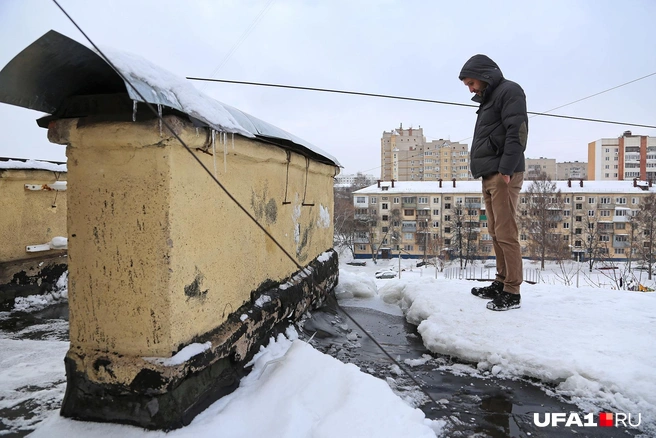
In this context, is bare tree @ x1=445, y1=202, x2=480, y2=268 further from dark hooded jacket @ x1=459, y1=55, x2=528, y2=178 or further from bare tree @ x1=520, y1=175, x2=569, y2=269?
dark hooded jacket @ x1=459, y1=55, x2=528, y2=178

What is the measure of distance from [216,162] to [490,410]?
6.09 feet

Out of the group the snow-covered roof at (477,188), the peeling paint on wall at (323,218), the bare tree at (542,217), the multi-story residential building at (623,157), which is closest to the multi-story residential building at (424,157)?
the multi-story residential building at (623,157)

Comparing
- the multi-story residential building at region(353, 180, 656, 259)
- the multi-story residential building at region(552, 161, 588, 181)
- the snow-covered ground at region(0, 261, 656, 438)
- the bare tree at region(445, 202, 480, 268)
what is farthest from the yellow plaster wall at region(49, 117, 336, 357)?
the multi-story residential building at region(552, 161, 588, 181)

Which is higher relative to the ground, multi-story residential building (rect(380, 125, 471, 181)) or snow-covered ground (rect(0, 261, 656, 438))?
multi-story residential building (rect(380, 125, 471, 181))

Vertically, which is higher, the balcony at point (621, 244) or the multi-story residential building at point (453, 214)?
the multi-story residential building at point (453, 214)

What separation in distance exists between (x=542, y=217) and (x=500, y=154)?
150 ft

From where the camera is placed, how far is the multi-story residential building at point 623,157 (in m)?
59.0

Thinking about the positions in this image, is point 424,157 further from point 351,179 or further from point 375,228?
point 375,228

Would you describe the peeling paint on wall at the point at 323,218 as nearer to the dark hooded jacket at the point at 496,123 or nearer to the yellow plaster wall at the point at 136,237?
the dark hooded jacket at the point at 496,123

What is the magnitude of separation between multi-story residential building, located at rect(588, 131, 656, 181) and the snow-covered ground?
65102mm

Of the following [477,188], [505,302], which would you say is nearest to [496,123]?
[505,302]

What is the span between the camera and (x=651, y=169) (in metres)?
64.0

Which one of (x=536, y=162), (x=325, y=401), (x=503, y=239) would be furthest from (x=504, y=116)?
(x=536, y=162)

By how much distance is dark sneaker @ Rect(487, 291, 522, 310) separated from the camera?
131 inches
